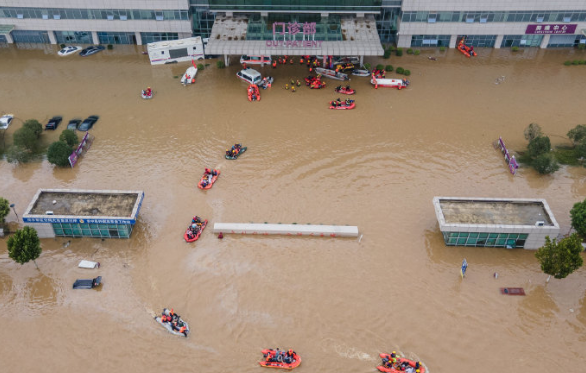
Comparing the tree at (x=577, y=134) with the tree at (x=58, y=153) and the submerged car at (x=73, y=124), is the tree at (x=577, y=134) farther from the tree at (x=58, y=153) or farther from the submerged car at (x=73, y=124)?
the submerged car at (x=73, y=124)

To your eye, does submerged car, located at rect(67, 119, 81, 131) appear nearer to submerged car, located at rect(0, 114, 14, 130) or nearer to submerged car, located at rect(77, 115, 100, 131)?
submerged car, located at rect(77, 115, 100, 131)

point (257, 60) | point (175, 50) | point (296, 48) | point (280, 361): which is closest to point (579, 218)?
point (280, 361)

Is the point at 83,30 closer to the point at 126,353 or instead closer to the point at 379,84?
the point at 379,84

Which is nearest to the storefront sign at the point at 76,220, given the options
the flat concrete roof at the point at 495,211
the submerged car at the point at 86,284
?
the submerged car at the point at 86,284

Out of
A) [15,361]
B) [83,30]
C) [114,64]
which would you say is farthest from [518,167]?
[83,30]

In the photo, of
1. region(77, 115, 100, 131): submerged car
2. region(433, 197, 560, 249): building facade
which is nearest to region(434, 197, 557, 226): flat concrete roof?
region(433, 197, 560, 249): building facade

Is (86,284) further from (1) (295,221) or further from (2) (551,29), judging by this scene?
(2) (551,29)
